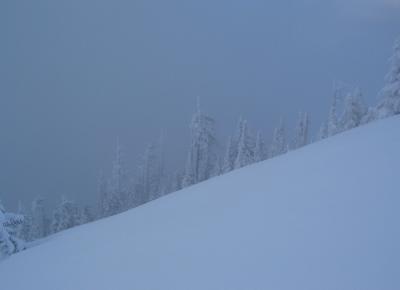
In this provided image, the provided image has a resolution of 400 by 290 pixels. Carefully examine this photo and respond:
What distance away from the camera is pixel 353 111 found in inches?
1597

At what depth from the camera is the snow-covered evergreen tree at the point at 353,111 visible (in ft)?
133

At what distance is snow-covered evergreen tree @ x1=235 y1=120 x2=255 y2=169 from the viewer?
44219mm

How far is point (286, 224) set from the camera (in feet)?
31.4

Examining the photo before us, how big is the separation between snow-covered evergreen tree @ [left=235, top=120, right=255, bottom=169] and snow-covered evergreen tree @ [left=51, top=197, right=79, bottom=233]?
24204 mm

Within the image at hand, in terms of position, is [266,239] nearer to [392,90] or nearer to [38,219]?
[392,90]

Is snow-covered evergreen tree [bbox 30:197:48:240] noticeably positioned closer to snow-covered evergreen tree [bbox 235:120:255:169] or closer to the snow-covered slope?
snow-covered evergreen tree [bbox 235:120:255:169]

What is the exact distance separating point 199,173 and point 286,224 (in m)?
38.8

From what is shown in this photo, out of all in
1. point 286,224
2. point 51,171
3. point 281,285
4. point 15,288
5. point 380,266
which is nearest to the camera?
point 380,266

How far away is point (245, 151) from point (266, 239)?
35931mm

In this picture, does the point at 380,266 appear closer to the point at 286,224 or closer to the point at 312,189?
the point at 286,224

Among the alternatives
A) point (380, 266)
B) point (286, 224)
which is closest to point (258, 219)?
point (286, 224)

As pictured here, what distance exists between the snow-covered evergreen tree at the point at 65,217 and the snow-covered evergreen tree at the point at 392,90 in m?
41.0

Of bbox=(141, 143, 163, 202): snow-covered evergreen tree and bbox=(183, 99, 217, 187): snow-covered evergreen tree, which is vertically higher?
bbox=(183, 99, 217, 187): snow-covered evergreen tree

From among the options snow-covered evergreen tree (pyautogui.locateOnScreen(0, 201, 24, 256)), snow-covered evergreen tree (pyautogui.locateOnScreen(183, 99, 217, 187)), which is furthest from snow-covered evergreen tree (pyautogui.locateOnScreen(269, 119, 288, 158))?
snow-covered evergreen tree (pyautogui.locateOnScreen(0, 201, 24, 256))
